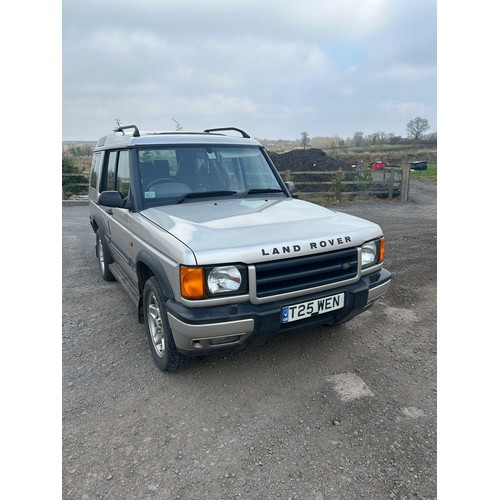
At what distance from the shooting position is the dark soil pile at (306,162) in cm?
1842

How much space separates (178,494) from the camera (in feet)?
7.06

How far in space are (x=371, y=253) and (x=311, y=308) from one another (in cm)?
83

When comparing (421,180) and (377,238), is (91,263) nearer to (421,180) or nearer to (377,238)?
(377,238)

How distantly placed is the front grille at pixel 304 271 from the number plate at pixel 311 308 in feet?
0.41

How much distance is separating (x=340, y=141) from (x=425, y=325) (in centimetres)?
3341

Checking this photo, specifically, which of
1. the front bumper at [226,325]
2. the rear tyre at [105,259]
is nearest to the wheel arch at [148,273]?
the front bumper at [226,325]

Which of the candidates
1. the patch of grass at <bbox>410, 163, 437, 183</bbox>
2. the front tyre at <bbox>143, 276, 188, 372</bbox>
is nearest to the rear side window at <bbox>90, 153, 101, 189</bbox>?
the front tyre at <bbox>143, 276, 188, 372</bbox>

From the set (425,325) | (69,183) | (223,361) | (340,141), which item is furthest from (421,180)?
(223,361)

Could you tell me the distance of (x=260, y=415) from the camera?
2.79 metres

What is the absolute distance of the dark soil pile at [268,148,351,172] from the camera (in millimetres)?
18422

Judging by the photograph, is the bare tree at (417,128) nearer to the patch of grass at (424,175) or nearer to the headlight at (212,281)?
the patch of grass at (424,175)

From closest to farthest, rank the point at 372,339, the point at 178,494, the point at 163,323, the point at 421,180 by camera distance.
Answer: the point at 178,494 → the point at 163,323 → the point at 372,339 → the point at 421,180

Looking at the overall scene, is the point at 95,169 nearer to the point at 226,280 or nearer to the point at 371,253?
the point at 226,280

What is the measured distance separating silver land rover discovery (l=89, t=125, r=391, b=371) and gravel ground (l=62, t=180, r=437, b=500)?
0.42m
